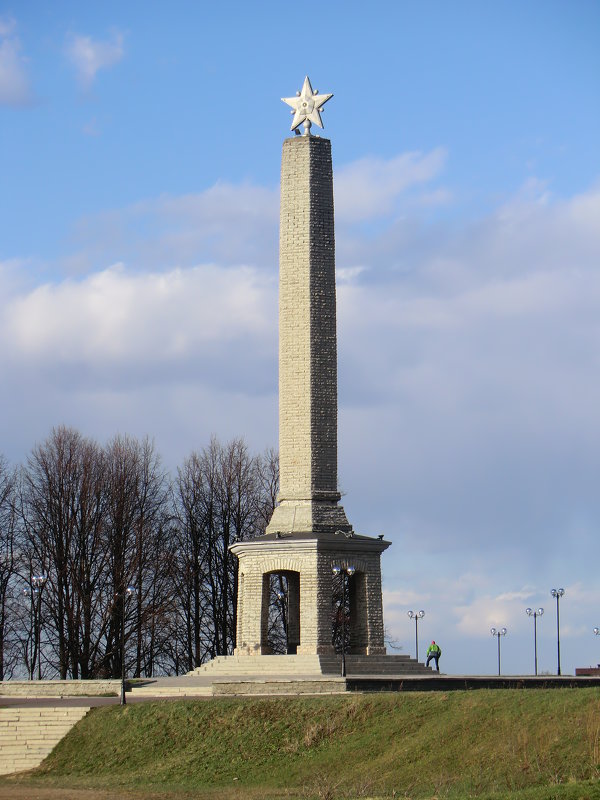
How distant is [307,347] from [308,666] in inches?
399

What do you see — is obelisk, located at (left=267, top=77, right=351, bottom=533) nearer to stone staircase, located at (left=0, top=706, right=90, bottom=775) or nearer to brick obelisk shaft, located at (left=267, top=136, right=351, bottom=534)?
brick obelisk shaft, located at (left=267, top=136, right=351, bottom=534)

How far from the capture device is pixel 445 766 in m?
25.5

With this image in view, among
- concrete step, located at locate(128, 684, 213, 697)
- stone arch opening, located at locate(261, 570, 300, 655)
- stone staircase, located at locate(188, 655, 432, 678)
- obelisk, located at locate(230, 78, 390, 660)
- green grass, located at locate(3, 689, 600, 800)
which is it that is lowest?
green grass, located at locate(3, 689, 600, 800)

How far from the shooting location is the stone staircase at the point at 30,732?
32.2 meters

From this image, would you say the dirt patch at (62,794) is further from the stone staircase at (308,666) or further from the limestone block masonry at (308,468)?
the limestone block masonry at (308,468)

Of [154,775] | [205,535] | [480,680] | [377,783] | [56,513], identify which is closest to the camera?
[377,783]

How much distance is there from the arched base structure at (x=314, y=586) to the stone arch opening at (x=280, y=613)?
7 cm

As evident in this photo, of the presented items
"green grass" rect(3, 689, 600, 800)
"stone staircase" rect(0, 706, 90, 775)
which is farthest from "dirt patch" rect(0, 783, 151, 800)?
"stone staircase" rect(0, 706, 90, 775)

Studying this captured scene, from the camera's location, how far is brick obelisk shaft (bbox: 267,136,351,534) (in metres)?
43.8

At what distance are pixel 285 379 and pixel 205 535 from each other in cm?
1399

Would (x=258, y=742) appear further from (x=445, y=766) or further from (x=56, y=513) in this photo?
(x=56, y=513)

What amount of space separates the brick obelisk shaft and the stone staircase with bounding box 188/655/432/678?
419cm

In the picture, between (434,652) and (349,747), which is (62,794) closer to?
(349,747)

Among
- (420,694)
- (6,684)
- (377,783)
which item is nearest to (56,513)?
(6,684)
